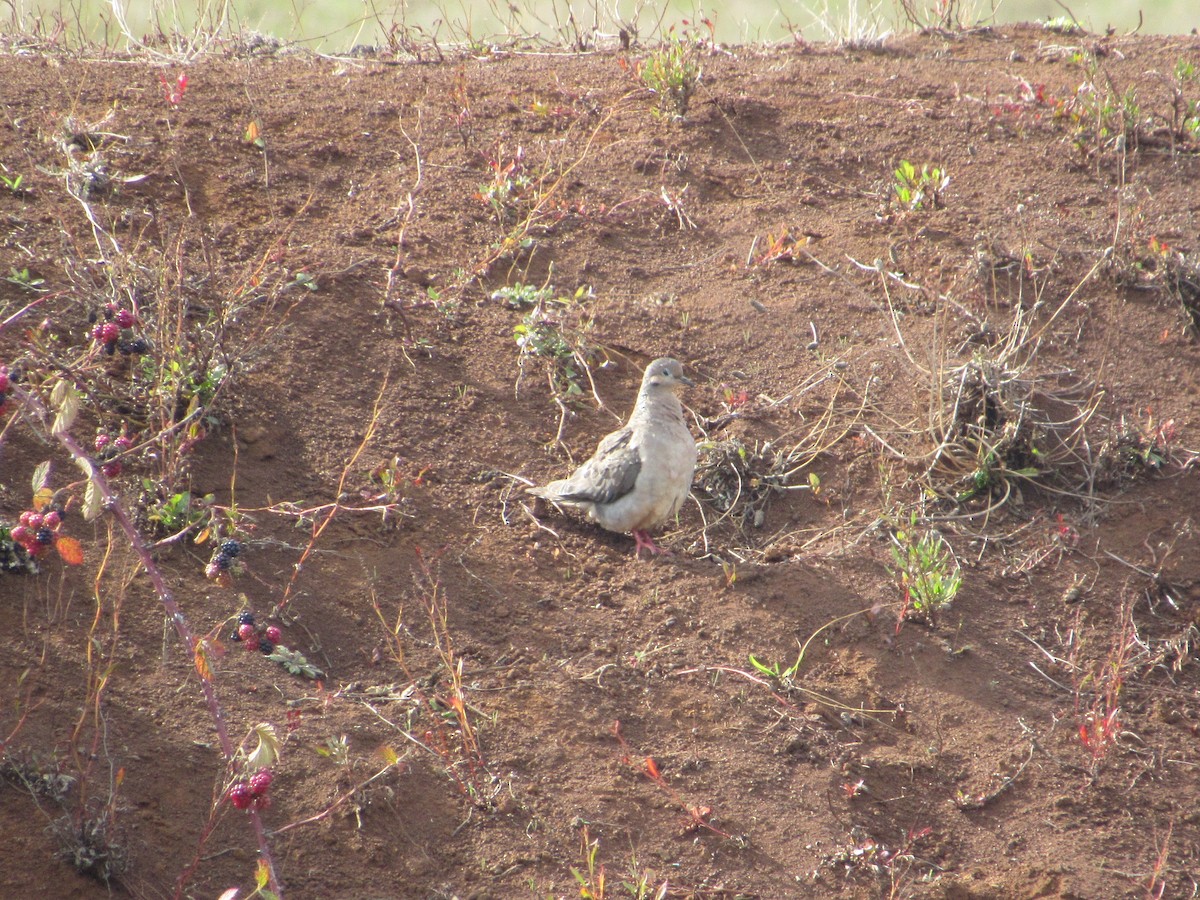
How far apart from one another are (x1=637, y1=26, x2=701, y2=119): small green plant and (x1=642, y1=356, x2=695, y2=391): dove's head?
3.08 meters

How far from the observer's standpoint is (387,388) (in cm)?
611

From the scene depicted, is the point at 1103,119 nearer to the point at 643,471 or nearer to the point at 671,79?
the point at 671,79

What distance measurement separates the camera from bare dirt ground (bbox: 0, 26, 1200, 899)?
399 centimetres

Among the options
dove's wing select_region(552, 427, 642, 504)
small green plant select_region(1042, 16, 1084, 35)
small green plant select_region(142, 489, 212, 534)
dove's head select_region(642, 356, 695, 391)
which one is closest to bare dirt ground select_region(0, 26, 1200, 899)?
small green plant select_region(142, 489, 212, 534)

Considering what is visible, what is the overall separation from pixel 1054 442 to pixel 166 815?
4.59 meters

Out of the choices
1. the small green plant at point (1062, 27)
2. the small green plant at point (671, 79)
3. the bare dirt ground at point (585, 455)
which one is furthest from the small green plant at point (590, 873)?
the small green plant at point (1062, 27)

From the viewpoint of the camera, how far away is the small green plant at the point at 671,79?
804 cm

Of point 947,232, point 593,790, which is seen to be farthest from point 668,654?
point 947,232

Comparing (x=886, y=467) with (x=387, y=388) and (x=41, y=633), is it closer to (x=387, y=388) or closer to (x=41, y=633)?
(x=387, y=388)

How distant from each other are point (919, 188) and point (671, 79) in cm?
197

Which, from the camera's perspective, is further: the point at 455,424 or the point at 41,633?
the point at 455,424

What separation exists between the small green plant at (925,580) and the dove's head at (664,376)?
4.51 feet

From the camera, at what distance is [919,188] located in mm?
7289

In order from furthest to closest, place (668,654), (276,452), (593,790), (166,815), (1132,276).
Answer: (1132,276)
(276,452)
(668,654)
(593,790)
(166,815)
